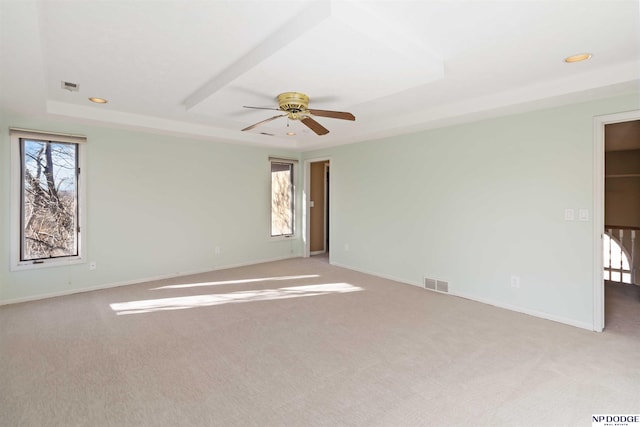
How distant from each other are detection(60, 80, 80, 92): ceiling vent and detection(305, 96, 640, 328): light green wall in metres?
3.83

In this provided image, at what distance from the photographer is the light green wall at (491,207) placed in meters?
3.21

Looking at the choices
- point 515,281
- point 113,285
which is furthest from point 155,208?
point 515,281

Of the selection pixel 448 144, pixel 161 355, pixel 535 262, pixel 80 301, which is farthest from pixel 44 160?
pixel 535 262

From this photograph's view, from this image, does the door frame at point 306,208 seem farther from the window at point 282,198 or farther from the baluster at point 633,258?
the baluster at point 633,258

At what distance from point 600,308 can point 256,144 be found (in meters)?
5.15

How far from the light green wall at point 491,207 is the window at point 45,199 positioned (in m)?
4.09

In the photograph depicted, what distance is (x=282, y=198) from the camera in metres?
6.51

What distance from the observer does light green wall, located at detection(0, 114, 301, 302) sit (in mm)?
4020

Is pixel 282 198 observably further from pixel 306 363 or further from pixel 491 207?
pixel 306 363

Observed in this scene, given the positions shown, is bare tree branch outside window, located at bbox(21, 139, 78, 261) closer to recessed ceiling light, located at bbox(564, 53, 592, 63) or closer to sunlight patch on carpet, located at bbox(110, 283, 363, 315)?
sunlight patch on carpet, located at bbox(110, 283, 363, 315)

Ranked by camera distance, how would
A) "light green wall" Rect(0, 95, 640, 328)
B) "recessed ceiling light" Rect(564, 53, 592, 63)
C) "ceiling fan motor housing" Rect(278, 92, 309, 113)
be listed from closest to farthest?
"recessed ceiling light" Rect(564, 53, 592, 63)
"ceiling fan motor housing" Rect(278, 92, 309, 113)
"light green wall" Rect(0, 95, 640, 328)

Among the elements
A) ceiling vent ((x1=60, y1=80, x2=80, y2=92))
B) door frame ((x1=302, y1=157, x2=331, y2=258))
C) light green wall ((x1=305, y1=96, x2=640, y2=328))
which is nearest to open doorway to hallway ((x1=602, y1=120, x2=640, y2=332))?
light green wall ((x1=305, y1=96, x2=640, y2=328))

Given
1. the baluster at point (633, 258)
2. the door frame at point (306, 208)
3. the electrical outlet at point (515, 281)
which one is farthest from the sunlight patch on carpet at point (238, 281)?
the baluster at point (633, 258)
